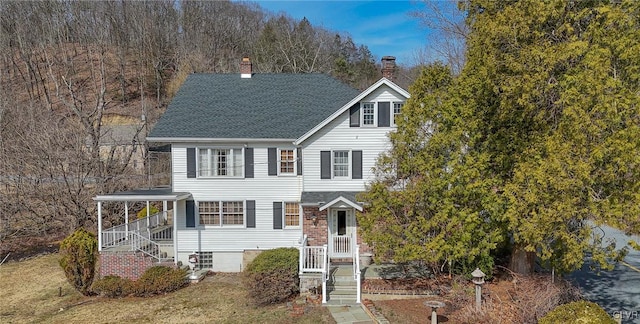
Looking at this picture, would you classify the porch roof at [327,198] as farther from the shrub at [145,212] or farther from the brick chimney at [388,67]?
the shrub at [145,212]

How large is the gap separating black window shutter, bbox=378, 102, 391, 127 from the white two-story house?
43 mm

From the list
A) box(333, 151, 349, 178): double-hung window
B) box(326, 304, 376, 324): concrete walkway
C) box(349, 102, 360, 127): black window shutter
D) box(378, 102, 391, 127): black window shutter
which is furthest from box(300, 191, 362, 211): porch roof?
box(326, 304, 376, 324): concrete walkway

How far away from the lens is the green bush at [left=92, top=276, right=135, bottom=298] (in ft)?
48.2

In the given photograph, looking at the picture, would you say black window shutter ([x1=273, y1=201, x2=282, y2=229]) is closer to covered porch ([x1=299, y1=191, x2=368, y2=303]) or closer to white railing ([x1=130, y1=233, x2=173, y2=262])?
covered porch ([x1=299, y1=191, x2=368, y2=303])

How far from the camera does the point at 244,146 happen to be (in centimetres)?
1734

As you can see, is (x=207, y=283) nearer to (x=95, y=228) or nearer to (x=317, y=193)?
(x=317, y=193)

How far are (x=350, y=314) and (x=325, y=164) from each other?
678 centimetres

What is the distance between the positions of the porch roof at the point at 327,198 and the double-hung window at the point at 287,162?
1.42m

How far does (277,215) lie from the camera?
17.4m

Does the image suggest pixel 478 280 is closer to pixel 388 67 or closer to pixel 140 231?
pixel 388 67

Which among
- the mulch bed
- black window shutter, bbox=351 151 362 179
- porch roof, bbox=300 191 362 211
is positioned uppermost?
black window shutter, bbox=351 151 362 179

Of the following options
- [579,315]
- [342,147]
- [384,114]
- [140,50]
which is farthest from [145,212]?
[140,50]

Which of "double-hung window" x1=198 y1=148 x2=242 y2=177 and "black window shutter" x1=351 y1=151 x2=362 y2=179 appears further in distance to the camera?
"double-hung window" x1=198 y1=148 x2=242 y2=177

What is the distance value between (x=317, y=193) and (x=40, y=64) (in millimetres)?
52683
